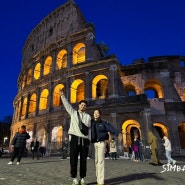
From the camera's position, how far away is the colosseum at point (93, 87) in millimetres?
19031

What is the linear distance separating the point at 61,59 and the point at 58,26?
6016 millimetres

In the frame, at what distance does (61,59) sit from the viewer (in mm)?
26125

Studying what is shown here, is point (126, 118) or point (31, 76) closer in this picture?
point (126, 118)

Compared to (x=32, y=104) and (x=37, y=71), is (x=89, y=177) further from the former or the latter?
(x=37, y=71)

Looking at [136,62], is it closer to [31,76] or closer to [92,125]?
[31,76]

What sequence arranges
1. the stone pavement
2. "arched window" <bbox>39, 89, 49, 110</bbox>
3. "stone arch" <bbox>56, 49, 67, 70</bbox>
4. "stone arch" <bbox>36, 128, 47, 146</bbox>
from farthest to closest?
"stone arch" <bbox>56, 49, 67, 70</bbox> → "arched window" <bbox>39, 89, 49, 110</bbox> → "stone arch" <bbox>36, 128, 47, 146</bbox> → the stone pavement

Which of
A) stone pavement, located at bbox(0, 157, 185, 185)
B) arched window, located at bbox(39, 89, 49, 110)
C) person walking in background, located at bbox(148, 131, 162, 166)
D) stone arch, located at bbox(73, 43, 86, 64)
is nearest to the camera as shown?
stone pavement, located at bbox(0, 157, 185, 185)

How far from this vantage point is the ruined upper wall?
87.1 feet

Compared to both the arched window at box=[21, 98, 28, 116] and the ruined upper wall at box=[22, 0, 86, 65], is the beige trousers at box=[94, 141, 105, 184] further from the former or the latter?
the arched window at box=[21, 98, 28, 116]

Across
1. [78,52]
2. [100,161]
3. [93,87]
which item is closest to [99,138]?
[100,161]

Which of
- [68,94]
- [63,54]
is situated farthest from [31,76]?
[68,94]

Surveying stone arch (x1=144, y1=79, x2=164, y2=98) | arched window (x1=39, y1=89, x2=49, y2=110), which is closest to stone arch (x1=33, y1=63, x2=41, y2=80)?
arched window (x1=39, y1=89, x2=49, y2=110)

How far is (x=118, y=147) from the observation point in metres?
17.7

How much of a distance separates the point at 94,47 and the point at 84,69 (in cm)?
324
